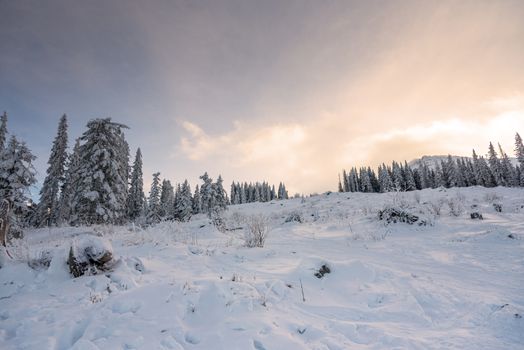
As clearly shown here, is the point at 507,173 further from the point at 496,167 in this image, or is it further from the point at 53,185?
the point at 53,185

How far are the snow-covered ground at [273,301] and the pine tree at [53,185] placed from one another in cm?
3049

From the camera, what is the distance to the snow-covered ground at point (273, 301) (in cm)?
298

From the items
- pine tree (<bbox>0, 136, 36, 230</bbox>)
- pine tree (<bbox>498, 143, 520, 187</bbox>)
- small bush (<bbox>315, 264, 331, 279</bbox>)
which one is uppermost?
pine tree (<bbox>498, 143, 520, 187</bbox>)

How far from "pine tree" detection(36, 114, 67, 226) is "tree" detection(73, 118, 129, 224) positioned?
15784 mm

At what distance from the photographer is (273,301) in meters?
3.99

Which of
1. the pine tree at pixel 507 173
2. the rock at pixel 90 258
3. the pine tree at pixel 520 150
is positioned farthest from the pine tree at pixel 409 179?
the rock at pixel 90 258

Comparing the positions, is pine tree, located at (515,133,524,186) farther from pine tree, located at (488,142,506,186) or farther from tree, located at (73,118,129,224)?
tree, located at (73,118,129,224)

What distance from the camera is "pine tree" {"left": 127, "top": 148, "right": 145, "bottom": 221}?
38.7 metres

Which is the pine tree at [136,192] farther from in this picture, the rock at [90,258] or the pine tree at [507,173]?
the pine tree at [507,173]

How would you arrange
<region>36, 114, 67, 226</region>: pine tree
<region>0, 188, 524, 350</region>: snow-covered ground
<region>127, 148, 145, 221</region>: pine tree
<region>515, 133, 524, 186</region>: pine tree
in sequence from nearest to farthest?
1. <region>0, 188, 524, 350</region>: snow-covered ground
2. <region>36, 114, 67, 226</region>: pine tree
3. <region>127, 148, 145, 221</region>: pine tree
4. <region>515, 133, 524, 186</region>: pine tree

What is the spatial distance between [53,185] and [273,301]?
35923 millimetres

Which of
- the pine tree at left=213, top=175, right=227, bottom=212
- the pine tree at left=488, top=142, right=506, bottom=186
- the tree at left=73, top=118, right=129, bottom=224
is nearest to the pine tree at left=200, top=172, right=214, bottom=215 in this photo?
the pine tree at left=213, top=175, right=227, bottom=212

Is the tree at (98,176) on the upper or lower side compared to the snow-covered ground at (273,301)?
upper

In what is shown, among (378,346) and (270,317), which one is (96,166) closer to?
(270,317)
